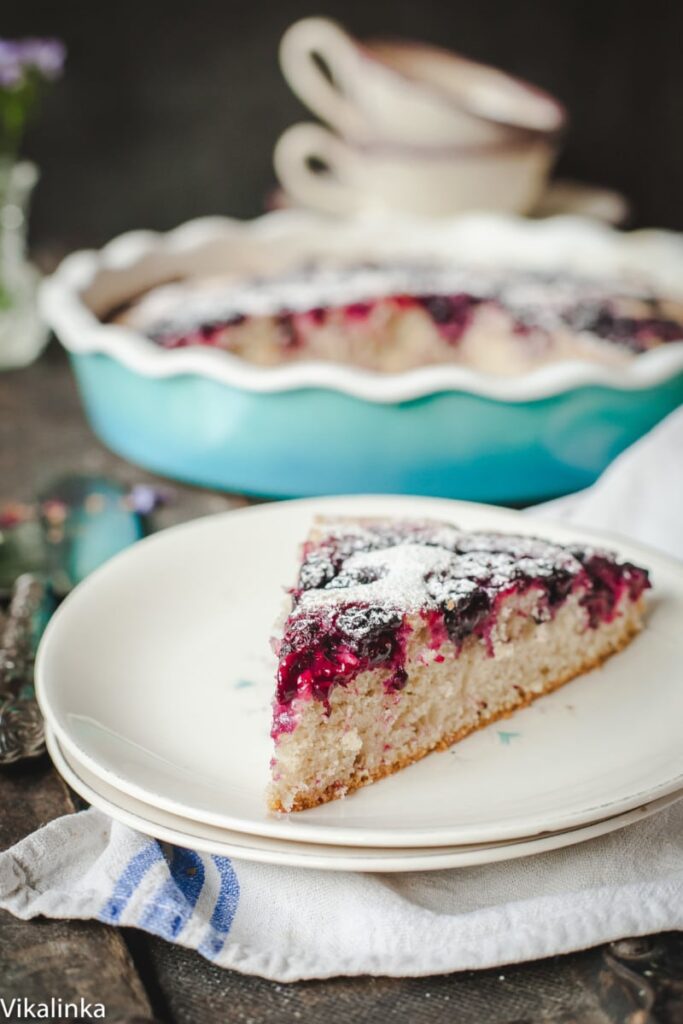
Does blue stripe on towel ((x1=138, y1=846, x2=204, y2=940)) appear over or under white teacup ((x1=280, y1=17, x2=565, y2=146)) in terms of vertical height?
under

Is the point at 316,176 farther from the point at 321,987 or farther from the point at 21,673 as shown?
the point at 321,987

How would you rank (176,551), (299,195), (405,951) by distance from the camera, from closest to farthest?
(405,951), (176,551), (299,195)

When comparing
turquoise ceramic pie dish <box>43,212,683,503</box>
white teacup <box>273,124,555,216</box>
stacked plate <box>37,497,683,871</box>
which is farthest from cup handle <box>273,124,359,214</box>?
stacked plate <box>37,497,683,871</box>

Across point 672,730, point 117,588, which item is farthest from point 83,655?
point 672,730

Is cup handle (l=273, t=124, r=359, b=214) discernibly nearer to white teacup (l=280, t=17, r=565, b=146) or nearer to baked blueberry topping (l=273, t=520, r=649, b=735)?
white teacup (l=280, t=17, r=565, b=146)

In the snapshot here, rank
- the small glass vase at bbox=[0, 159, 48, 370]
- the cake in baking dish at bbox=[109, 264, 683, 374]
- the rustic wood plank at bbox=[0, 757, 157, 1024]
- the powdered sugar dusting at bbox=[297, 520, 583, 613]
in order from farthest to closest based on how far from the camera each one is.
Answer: the small glass vase at bbox=[0, 159, 48, 370], the cake in baking dish at bbox=[109, 264, 683, 374], the powdered sugar dusting at bbox=[297, 520, 583, 613], the rustic wood plank at bbox=[0, 757, 157, 1024]

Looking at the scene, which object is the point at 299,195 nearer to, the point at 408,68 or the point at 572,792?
the point at 408,68

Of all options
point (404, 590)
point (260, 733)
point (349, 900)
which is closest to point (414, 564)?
point (404, 590)
